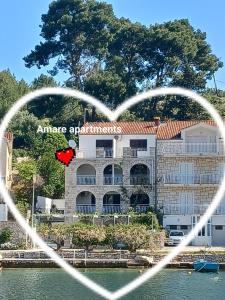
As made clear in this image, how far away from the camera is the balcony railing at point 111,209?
205ft

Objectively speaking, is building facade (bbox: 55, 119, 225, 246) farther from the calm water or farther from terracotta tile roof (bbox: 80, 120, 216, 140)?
the calm water

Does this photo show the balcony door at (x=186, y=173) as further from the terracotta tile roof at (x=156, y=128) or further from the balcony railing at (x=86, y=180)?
the balcony railing at (x=86, y=180)

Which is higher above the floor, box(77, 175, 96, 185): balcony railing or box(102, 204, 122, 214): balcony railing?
box(77, 175, 96, 185): balcony railing

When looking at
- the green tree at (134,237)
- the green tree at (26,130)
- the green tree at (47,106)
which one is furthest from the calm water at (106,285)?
the green tree at (47,106)

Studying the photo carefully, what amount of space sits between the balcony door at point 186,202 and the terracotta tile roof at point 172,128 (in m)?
4.48

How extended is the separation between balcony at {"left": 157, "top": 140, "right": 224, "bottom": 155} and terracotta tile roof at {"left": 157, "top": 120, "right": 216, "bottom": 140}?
694 millimetres

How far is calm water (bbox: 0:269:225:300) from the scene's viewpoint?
38719 mm

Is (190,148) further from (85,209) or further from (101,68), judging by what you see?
(101,68)

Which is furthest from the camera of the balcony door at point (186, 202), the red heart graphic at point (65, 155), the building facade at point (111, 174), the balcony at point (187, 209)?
the red heart graphic at point (65, 155)

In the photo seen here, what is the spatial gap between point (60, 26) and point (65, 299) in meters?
52.9

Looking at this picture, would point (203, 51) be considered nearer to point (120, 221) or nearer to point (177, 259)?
point (120, 221)

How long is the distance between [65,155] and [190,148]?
11189mm

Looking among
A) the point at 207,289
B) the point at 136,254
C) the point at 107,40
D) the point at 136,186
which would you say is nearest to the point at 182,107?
the point at 107,40

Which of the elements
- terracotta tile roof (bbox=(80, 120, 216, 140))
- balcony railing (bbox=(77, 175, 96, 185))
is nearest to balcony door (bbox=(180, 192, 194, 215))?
terracotta tile roof (bbox=(80, 120, 216, 140))
